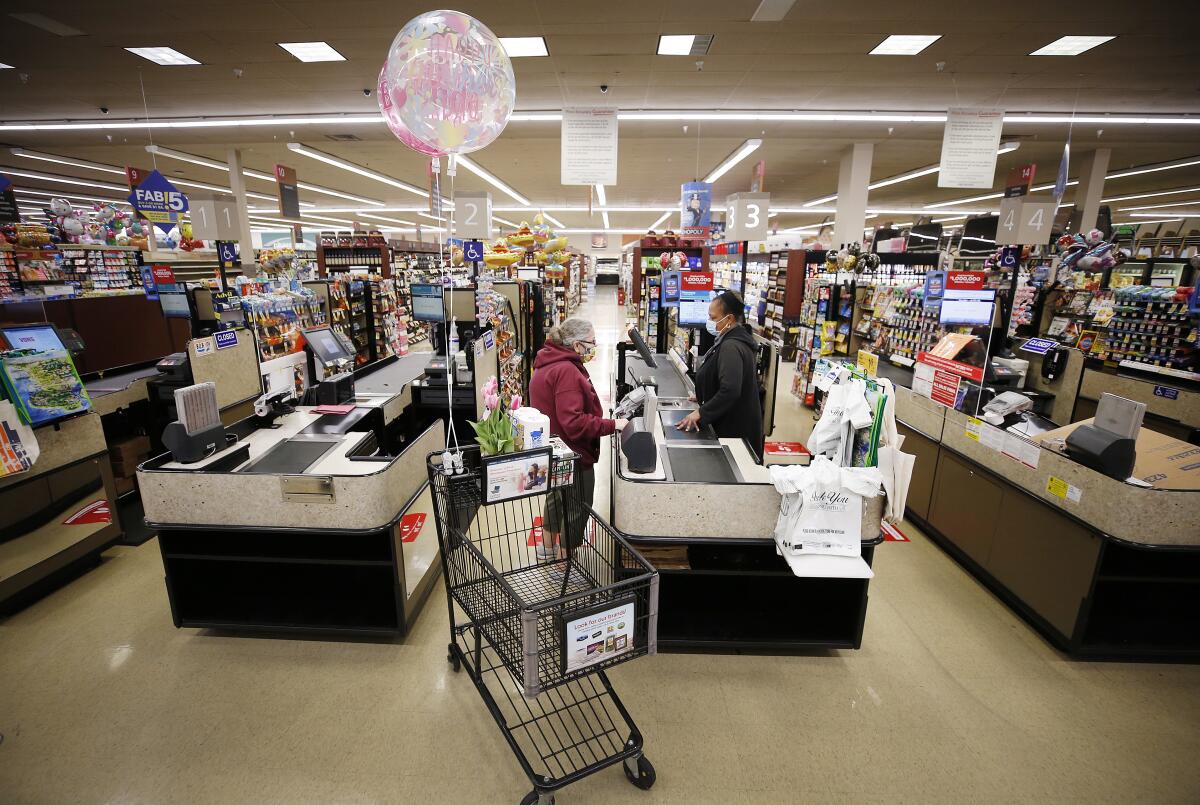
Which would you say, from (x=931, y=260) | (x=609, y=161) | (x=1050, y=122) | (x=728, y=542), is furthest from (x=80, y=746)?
(x=1050, y=122)

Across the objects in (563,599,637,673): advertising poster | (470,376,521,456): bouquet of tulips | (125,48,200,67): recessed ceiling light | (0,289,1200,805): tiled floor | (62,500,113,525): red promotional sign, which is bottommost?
(0,289,1200,805): tiled floor

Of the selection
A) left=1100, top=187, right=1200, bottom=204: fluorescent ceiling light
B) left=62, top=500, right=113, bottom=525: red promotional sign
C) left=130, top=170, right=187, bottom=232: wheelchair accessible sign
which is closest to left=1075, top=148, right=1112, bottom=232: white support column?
left=1100, top=187, right=1200, bottom=204: fluorescent ceiling light

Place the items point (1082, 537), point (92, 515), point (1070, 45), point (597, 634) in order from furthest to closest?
point (1070, 45), point (92, 515), point (1082, 537), point (597, 634)

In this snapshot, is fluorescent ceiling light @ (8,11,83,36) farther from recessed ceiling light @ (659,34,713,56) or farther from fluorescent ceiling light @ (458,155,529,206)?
fluorescent ceiling light @ (458,155,529,206)

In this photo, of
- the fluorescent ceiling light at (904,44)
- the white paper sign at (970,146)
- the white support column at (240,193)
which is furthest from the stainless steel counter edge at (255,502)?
the white support column at (240,193)

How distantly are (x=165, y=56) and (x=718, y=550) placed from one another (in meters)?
8.30

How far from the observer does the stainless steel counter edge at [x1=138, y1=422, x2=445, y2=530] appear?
260 centimetres

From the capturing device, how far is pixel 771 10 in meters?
4.74

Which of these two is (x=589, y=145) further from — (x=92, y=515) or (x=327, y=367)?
(x=92, y=515)

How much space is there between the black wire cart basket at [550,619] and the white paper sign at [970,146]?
7.50 meters

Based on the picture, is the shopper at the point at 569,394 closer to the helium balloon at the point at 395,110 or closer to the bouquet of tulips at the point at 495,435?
the bouquet of tulips at the point at 495,435

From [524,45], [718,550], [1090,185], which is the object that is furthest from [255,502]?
[1090,185]

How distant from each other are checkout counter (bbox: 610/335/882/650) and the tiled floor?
0.17m

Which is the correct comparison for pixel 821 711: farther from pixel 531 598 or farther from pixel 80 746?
pixel 80 746
